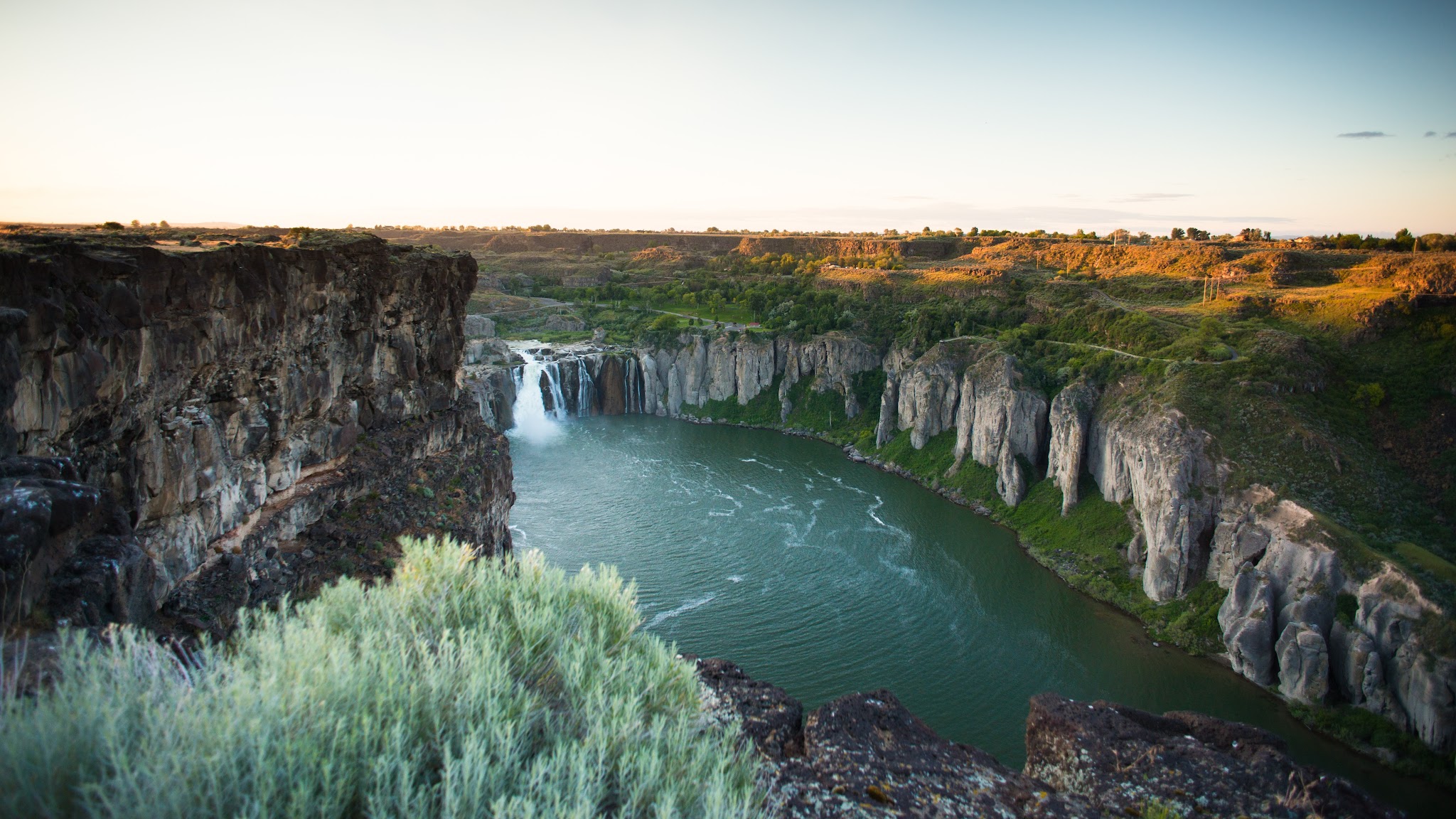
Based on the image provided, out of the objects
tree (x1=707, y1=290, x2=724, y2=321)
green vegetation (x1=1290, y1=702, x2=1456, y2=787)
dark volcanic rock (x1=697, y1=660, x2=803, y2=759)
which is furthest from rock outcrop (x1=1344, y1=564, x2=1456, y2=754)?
tree (x1=707, y1=290, x2=724, y2=321)

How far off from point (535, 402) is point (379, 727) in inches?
2335

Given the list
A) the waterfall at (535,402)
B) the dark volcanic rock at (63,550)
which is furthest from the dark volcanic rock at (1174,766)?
the waterfall at (535,402)

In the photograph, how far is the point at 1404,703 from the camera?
78.1 ft

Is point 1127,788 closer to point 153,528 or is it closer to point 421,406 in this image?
point 153,528

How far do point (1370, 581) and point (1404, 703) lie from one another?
376 cm

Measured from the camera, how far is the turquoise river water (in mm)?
27109

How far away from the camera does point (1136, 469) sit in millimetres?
37188

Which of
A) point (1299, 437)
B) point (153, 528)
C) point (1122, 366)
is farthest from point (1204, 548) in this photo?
point (153, 528)

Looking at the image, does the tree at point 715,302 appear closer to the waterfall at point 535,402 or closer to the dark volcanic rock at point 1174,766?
the waterfall at point 535,402

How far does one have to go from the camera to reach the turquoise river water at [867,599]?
27109 millimetres

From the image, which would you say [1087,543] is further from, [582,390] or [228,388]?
[582,390]

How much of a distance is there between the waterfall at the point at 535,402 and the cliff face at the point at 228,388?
3094 centimetres

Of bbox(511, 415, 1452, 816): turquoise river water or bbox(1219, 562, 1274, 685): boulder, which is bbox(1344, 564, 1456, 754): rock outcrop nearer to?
bbox(511, 415, 1452, 816): turquoise river water

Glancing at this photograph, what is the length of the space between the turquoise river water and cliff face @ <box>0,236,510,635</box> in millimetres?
9821
